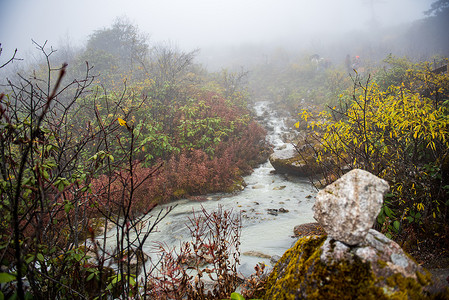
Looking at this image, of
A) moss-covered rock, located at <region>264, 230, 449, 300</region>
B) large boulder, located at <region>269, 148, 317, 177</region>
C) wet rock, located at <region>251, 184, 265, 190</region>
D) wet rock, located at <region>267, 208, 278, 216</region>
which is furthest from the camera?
large boulder, located at <region>269, 148, 317, 177</region>

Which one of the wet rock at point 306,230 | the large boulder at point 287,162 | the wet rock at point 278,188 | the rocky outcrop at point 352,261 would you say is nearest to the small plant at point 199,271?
the rocky outcrop at point 352,261

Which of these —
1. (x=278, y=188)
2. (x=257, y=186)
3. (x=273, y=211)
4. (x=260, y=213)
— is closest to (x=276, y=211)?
(x=273, y=211)

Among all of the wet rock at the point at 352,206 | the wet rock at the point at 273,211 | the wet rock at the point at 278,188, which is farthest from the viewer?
the wet rock at the point at 278,188

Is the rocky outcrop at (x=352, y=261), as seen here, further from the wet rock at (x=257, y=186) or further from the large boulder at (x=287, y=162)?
the large boulder at (x=287, y=162)

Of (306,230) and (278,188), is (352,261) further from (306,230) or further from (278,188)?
(278,188)

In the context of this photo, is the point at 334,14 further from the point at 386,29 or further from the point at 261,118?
the point at 261,118

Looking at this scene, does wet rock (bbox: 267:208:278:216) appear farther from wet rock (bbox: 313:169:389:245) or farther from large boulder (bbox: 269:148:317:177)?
wet rock (bbox: 313:169:389:245)

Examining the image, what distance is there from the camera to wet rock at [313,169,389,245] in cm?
151

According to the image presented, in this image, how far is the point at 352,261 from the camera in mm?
1472

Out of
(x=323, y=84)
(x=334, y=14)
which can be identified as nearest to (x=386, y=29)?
(x=334, y=14)

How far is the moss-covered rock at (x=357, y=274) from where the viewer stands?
129cm

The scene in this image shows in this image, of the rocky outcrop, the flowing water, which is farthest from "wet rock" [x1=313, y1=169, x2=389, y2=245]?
the flowing water

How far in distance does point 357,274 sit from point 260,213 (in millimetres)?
5264

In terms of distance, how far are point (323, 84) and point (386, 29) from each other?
3216cm
